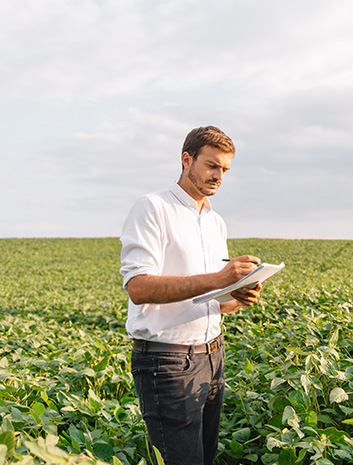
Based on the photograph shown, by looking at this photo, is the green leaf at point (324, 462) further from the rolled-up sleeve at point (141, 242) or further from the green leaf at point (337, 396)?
the rolled-up sleeve at point (141, 242)

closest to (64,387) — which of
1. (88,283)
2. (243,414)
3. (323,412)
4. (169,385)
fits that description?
(243,414)

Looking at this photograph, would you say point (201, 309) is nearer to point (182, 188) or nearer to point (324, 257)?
point (182, 188)

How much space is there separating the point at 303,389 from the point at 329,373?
0.20 metres

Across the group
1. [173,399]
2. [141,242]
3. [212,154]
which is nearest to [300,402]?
[173,399]

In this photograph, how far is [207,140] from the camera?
9.10 feet

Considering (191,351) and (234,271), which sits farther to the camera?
(191,351)

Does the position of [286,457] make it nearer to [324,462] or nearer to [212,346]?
[324,462]

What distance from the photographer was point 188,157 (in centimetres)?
285

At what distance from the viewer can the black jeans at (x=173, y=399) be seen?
2588 mm

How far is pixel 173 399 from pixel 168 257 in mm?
804

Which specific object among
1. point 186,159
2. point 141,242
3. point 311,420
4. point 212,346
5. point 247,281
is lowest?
Result: point 311,420

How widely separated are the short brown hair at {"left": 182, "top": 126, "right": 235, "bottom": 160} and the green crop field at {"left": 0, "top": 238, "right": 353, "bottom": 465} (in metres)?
1.47

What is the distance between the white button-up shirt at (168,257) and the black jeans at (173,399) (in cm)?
13

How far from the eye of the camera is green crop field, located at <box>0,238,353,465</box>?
2695mm
